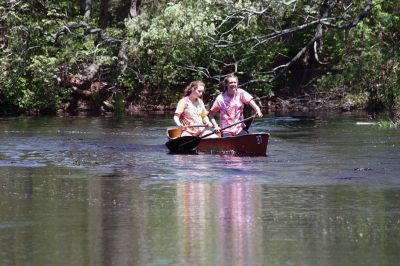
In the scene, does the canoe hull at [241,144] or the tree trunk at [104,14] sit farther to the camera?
the tree trunk at [104,14]

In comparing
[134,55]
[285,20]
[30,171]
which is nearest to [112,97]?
[134,55]

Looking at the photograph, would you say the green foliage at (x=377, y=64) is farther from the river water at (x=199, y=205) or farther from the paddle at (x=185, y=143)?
the paddle at (x=185, y=143)

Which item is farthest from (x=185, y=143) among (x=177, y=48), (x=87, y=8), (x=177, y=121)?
(x=87, y=8)

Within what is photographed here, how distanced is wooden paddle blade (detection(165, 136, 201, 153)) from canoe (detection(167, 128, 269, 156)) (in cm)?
11

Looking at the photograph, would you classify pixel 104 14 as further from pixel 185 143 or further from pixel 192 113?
pixel 185 143

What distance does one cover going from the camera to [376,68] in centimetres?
2919

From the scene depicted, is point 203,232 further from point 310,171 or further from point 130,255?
point 310,171

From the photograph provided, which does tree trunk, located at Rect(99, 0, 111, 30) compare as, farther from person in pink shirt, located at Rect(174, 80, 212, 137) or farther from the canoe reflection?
the canoe reflection

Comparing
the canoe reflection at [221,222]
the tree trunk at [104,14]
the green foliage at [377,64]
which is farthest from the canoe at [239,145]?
the tree trunk at [104,14]

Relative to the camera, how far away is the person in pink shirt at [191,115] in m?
21.9

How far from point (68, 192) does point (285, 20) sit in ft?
89.3

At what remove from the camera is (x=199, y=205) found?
489 inches

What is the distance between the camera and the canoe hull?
20297 mm

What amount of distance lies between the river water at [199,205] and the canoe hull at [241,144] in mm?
435
